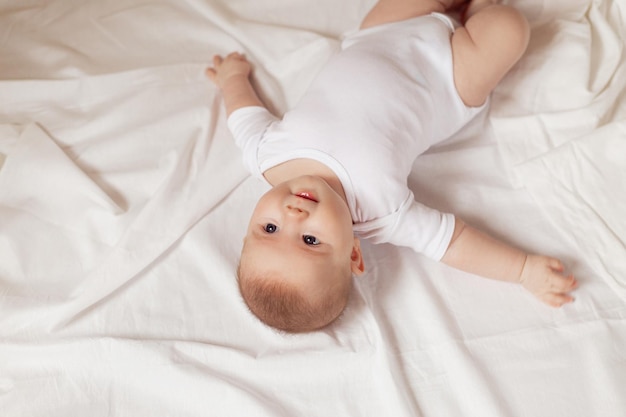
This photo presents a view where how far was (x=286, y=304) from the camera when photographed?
0.98 m

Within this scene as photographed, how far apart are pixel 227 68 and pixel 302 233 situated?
0.47m

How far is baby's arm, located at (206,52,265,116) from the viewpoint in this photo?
124 cm

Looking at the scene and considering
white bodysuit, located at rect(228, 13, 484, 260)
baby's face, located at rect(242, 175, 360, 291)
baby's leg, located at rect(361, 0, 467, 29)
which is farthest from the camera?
baby's leg, located at rect(361, 0, 467, 29)

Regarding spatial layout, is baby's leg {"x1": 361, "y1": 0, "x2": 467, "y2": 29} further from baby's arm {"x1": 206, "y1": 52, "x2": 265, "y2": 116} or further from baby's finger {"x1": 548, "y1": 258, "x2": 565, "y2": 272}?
baby's finger {"x1": 548, "y1": 258, "x2": 565, "y2": 272}

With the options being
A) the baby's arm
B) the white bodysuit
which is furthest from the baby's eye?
A: the baby's arm

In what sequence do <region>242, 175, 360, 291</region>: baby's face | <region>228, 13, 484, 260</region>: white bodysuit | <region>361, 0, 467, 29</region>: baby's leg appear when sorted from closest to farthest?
<region>242, 175, 360, 291</region>: baby's face, <region>228, 13, 484, 260</region>: white bodysuit, <region>361, 0, 467, 29</region>: baby's leg

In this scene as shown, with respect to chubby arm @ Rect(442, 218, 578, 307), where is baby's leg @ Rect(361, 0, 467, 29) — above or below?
above

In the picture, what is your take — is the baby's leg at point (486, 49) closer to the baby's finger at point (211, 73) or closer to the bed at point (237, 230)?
the bed at point (237, 230)

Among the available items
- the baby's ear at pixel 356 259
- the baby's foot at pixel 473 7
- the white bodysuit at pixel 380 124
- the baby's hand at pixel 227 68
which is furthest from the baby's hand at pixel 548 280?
the baby's hand at pixel 227 68

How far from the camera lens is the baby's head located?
97cm

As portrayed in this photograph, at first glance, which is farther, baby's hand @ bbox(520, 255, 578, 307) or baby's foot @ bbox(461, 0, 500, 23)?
baby's foot @ bbox(461, 0, 500, 23)

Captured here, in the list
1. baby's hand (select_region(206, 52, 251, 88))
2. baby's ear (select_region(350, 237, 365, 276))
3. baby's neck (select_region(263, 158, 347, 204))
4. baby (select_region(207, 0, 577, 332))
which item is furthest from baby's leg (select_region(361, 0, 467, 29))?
baby's ear (select_region(350, 237, 365, 276))

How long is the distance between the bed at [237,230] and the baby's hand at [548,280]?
0.06ft

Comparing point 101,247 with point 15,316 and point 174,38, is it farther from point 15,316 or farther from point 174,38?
point 174,38
